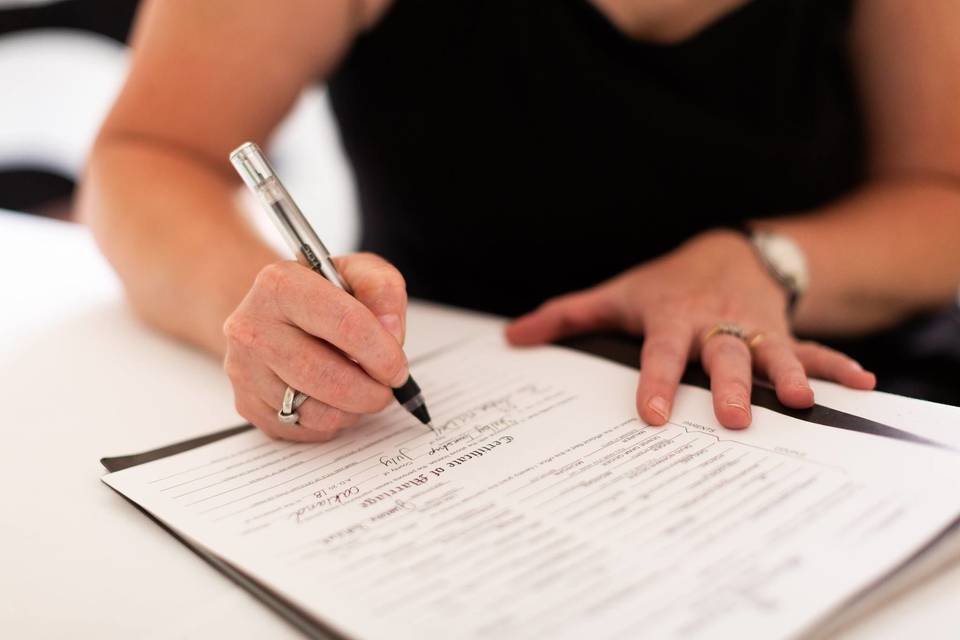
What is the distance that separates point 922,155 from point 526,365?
547 millimetres

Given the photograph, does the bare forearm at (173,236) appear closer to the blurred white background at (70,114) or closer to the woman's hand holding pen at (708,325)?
the woman's hand holding pen at (708,325)

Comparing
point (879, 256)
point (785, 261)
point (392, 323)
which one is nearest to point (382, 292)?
point (392, 323)

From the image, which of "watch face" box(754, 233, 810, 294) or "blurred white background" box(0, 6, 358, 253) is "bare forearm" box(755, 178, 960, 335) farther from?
"blurred white background" box(0, 6, 358, 253)

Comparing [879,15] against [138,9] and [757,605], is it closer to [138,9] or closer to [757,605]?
[757,605]

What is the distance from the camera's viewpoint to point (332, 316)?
0.50m

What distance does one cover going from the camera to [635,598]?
37 centimetres

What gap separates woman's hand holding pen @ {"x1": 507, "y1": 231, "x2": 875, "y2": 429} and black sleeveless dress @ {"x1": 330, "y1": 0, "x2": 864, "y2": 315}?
14cm

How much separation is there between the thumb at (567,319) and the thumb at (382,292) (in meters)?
0.20

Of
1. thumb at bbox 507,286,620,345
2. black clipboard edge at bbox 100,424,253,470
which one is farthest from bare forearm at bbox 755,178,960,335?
black clipboard edge at bbox 100,424,253,470

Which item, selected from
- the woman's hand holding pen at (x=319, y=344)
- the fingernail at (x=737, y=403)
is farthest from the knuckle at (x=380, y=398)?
the fingernail at (x=737, y=403)

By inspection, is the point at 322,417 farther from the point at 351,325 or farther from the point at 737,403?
the point at 737,403

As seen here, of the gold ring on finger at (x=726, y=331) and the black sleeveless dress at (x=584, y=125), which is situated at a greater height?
the black sleeveless dress at (x=584, y=125)

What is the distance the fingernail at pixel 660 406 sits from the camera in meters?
0.53

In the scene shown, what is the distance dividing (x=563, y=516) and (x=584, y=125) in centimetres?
56
